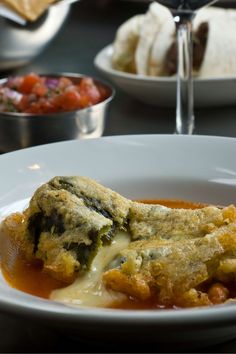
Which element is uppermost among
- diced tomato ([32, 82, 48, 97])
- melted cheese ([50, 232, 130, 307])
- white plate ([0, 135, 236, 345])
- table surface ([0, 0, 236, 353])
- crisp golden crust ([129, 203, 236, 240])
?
crisp golden crust ([129, 203, 236, 240])

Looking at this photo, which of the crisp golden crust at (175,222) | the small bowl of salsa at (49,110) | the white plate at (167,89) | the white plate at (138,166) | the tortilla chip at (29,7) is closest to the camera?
the crisp golden crust at (175,222)

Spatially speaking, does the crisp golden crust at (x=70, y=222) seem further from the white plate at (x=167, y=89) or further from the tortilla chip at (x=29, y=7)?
the tortilla chip at (x=29, y=7)

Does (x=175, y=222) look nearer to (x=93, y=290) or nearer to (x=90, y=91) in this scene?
(x=93, y=290)

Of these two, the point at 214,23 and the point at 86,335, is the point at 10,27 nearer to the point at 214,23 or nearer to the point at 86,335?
the point at 214,23

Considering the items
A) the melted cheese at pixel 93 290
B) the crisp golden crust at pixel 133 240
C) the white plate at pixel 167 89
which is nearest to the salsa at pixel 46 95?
the white plate at pixel 167 89

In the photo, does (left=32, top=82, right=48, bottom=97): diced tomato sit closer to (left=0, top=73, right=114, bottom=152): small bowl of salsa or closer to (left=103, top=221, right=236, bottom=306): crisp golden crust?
(left=0, top=73, right=114, bottom=152): small bowl of salsa

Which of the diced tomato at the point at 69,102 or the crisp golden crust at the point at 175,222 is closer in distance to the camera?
the crisp golden crust at the point at 175,222

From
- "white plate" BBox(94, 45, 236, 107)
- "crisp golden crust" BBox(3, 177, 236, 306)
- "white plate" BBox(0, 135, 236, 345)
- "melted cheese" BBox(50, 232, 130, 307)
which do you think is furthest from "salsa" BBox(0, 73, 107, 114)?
"melted cheese" BBox(50, 232, 130, 307)
